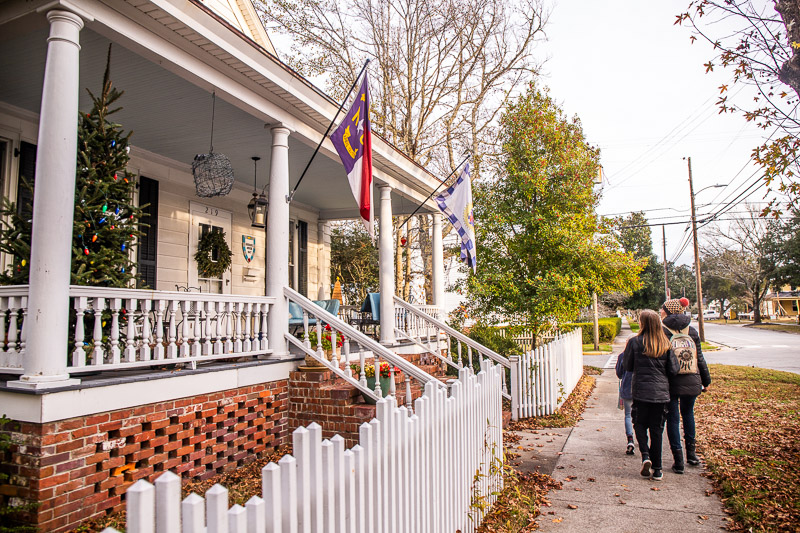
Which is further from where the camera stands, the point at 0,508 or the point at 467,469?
the point at 467,469

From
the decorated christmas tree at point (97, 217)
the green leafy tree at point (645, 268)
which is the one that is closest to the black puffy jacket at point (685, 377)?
the decorated christmas tree at point (97, 217)

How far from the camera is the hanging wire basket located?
297 inches

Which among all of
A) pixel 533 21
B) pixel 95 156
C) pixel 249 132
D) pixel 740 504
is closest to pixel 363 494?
pixel 740 504

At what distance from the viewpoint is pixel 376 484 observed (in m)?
2.54

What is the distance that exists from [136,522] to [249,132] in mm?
7428

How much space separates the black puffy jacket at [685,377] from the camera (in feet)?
18.4

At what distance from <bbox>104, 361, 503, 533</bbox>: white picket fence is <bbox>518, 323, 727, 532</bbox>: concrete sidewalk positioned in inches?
30.6

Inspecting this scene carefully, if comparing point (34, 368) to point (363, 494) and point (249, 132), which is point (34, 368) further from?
point (249, 132)

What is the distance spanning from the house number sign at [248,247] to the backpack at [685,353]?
7946mm

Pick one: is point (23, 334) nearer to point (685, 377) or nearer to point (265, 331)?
point (265, 331)

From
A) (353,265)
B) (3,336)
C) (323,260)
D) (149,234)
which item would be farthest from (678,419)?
(353,265)

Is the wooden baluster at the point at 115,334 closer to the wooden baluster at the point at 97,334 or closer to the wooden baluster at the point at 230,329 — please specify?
the wooden baluster at the point at 97,334

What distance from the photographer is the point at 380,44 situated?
18391mm

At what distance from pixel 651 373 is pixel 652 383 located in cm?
10
